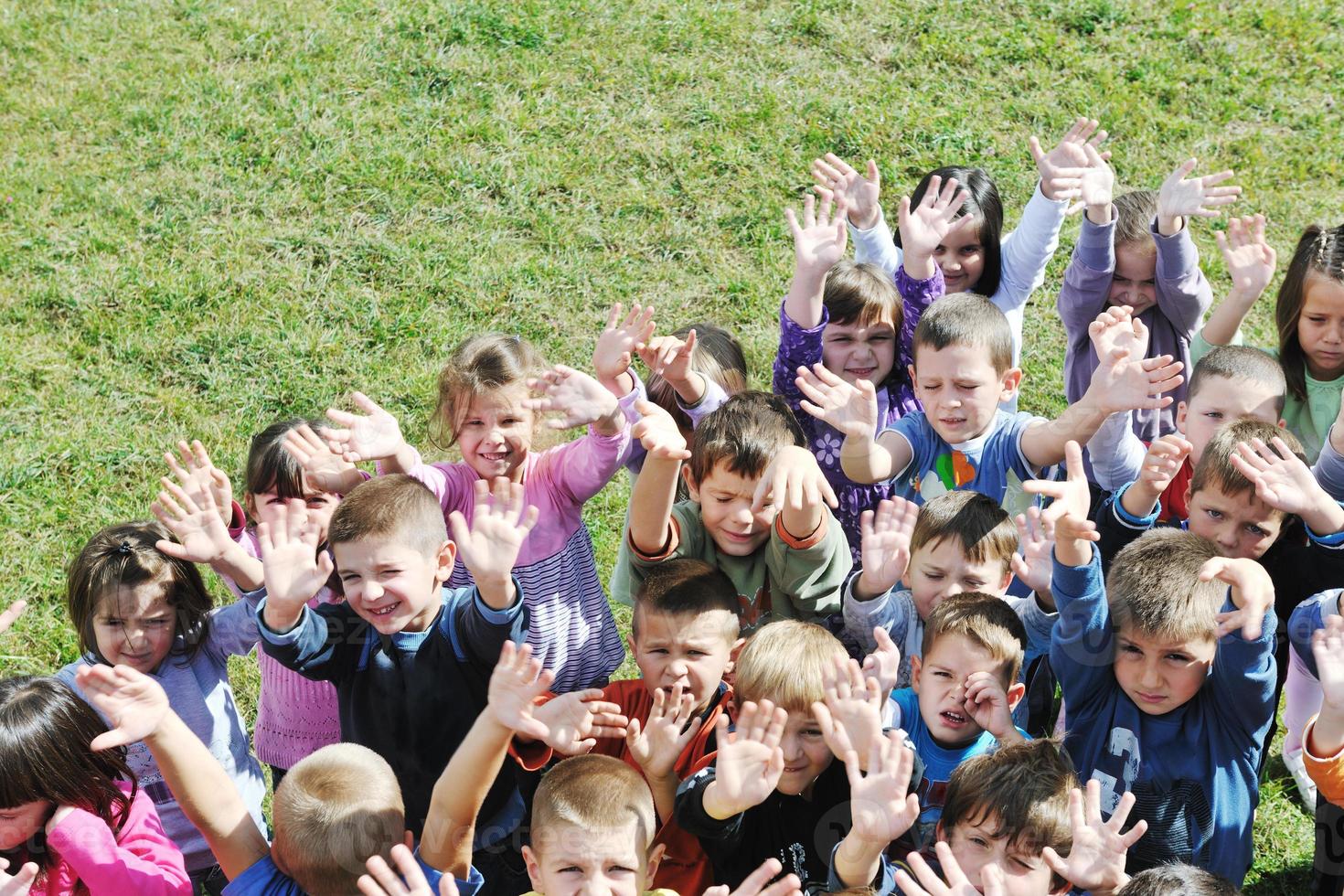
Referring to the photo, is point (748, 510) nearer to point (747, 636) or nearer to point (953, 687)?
point (747, 636)

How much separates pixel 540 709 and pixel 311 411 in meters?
3.51

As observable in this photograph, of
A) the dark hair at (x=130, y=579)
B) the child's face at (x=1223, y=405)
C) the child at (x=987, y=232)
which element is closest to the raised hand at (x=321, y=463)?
the dark hair at (x=130, y=579)

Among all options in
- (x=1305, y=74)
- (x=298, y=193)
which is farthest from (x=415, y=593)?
(x=1305, y=74)

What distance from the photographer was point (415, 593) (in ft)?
11.8

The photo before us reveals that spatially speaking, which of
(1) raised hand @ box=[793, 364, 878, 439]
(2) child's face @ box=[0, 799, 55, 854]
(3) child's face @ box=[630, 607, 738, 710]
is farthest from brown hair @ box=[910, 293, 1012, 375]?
(2) child's face @ box=[0, 799, 55, 854]

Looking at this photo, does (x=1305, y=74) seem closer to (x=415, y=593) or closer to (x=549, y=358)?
(x=549, y=358)

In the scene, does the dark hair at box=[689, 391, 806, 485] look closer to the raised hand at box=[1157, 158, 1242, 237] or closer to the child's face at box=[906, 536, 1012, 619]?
the child's face at box=[906, 536, 1012, 619]

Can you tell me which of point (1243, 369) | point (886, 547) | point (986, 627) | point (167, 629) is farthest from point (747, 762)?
point (1243, 369)

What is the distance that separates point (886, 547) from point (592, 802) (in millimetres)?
1262

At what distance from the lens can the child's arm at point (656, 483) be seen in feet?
12.6

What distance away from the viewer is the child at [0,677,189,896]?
3330 millimetres

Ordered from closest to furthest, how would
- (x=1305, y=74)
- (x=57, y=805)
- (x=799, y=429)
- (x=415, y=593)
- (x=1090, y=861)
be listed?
(x=1090, y=861)
(x=57, y=805)
(x=415, y=593)
(x=799, y=429)
(x=1305, y=74)

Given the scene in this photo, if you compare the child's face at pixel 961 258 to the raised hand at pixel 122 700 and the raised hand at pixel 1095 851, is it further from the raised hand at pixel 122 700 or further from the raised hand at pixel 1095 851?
the raised hand at pixel 122 700

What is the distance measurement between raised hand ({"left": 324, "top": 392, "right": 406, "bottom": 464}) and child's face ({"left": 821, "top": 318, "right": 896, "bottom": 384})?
5.22 feet
